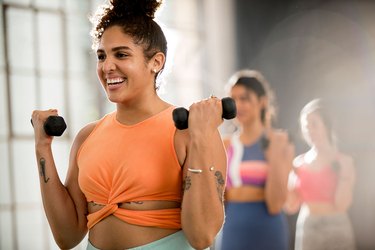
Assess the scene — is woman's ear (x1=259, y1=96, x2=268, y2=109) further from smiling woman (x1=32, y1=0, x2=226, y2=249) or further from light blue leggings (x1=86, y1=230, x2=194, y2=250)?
light blue leggings (x1=86, y1=230, x2=194, y2=250)

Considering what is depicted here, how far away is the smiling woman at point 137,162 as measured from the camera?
1645 millimetres

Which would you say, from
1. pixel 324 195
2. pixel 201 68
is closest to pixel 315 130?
pixel 324 195

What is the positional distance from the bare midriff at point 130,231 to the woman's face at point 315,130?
2344mm

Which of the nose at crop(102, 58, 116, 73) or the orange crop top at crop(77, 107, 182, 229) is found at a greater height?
the nose at crop(102, 58, 116, 73)

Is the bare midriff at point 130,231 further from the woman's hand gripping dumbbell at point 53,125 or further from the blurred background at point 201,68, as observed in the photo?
the blurred background at point 201,68

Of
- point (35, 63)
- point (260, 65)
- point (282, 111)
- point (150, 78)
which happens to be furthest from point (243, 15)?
point (150, 78)

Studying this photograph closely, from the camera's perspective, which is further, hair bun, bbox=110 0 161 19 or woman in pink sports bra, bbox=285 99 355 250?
woman in pink sports bra, bbox=285 99 355 250

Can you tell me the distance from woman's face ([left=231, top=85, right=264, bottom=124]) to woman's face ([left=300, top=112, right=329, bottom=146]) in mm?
612

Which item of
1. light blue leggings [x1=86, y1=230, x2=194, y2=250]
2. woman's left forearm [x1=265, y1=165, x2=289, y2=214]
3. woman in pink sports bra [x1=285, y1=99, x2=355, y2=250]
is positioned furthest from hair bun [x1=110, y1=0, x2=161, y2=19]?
woman in pink sports bra [x1=285, y1=99, x2=355, y2=250]

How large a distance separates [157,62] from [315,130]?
229 cm

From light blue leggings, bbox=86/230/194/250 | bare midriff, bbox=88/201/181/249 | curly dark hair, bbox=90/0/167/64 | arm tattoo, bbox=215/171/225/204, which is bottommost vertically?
light blue leggings, bbox=86/230/194/250

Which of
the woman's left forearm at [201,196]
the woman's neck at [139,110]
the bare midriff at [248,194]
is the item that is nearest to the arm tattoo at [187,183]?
the woman's left forearm at [201,196]

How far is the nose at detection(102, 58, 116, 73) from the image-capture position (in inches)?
68.8

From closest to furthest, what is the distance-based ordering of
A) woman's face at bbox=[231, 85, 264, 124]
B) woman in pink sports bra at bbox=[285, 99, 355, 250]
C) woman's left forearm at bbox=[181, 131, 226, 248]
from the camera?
woman's left forearm at bbox=[181, 131, 226, 248] < woman's face at bbox=[231, 85, 264, 124] < woman in pink sports bra at bbox=[285, 99, 355, 250]
